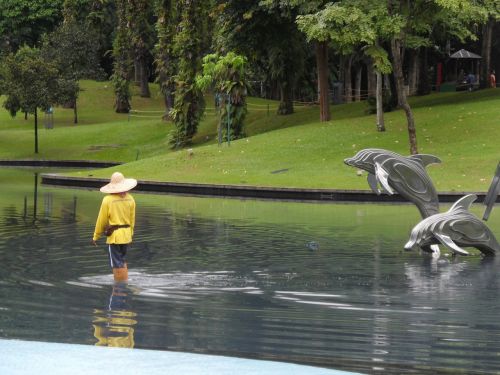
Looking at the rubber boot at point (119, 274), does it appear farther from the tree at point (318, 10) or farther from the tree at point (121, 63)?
the tree at point (121, 63)

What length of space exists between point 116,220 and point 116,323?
323 cm

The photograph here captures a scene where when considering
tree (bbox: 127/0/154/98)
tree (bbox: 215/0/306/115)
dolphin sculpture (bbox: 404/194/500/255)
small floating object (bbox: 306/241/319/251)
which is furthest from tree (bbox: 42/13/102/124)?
dolphin sculpture (bbox: 404/194/500/255)

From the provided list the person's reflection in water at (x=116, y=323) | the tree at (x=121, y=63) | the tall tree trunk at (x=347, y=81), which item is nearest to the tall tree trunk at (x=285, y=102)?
the tree at (x=121, y=63)

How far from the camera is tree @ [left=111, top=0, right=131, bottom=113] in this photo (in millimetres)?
63250

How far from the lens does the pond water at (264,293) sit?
37.3ft

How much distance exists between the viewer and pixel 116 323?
41.2 feet

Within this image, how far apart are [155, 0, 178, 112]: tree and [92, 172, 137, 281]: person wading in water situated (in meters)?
39.9

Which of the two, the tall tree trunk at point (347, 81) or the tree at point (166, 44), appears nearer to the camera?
the tree at point (166, 44)

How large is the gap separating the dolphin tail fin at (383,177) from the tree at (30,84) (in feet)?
126

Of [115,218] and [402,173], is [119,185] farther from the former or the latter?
[402,173]

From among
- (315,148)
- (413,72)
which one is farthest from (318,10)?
(413,72)

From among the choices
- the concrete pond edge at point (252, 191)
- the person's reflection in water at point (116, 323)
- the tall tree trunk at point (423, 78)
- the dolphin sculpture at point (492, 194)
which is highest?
the tall tree trunk at point (423, 78)

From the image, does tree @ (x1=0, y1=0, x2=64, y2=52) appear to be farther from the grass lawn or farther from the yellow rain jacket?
the yellow rain jacket

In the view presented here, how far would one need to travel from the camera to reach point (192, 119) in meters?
53.5
